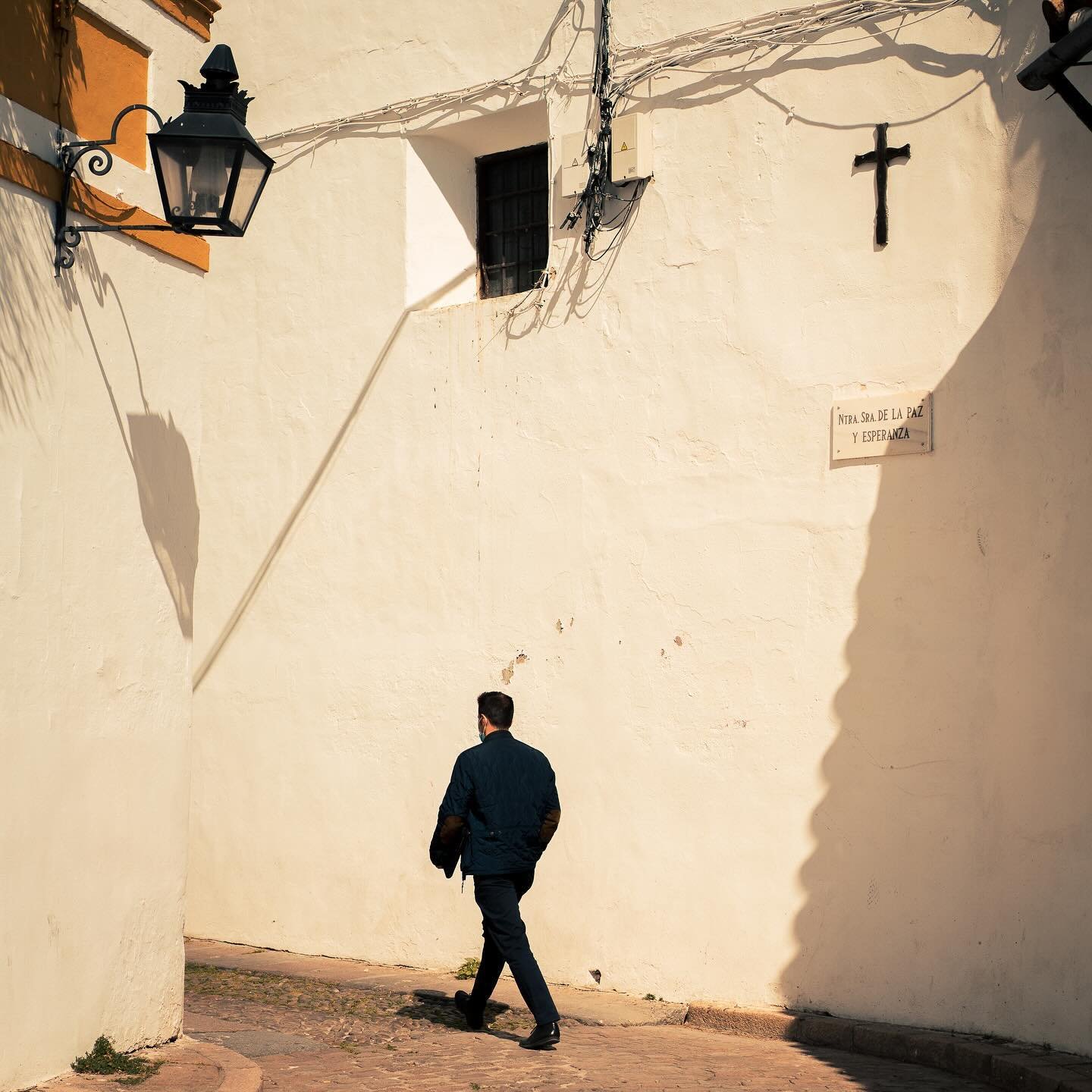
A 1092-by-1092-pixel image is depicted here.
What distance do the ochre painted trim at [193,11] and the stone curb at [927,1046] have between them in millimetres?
5798

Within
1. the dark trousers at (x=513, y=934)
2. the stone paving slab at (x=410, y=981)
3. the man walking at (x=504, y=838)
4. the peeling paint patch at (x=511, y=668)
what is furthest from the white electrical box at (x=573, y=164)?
the stone paving slab at (x=410, y=981)

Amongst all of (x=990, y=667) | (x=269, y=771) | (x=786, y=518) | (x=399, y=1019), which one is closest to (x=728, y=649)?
(x=786, y=518)

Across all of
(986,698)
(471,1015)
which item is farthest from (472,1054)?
(986,698)

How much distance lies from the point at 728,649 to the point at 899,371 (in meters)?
1.82

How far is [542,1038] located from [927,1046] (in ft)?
6.24

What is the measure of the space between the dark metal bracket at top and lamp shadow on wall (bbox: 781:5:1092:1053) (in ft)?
1.22

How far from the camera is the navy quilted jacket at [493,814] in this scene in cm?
729

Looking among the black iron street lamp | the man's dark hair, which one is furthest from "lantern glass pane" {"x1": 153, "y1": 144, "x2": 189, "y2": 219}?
the man's dark hair

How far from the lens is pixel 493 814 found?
7.29 meters

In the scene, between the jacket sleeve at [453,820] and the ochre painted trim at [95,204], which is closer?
the ochre painted trim at [95,204]

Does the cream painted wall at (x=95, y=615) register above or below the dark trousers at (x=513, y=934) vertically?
above

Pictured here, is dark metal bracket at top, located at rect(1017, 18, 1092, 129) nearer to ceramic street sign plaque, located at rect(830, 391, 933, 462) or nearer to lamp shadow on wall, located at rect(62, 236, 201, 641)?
ceramic street sign plaque, located at rect(830, 391, 933, 462)

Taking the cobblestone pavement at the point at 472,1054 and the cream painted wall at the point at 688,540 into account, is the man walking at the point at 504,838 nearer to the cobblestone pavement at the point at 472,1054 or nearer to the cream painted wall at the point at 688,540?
the cobblestone pavement at the point at 472,1054

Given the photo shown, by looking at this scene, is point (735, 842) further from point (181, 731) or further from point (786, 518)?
point (181, 731)
